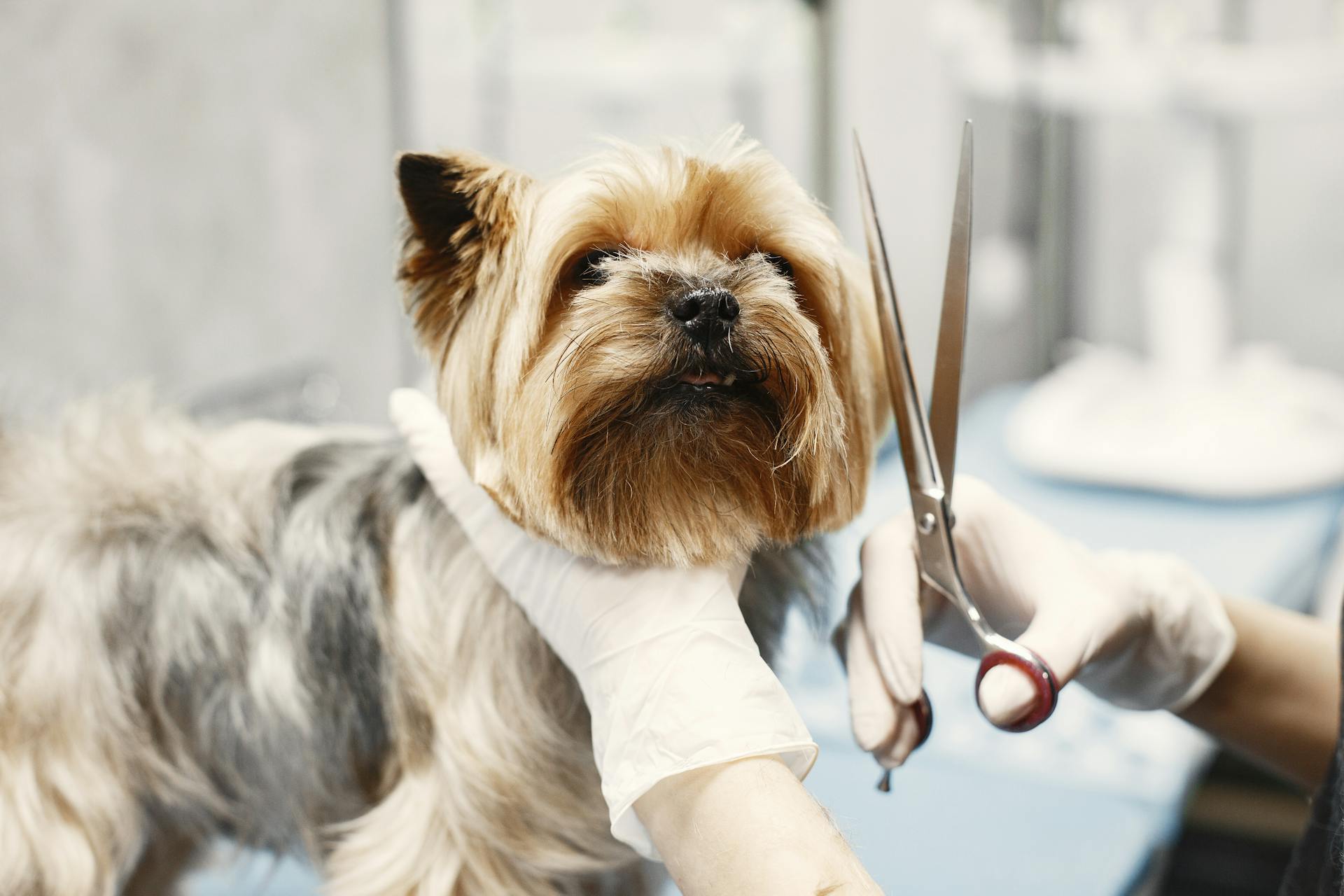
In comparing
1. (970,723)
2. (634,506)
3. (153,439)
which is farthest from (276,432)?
(970,723)

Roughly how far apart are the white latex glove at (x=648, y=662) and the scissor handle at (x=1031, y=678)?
0.37 ft

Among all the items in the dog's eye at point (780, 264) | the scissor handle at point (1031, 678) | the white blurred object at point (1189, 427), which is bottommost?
the white blurred object at point (1189, 427)

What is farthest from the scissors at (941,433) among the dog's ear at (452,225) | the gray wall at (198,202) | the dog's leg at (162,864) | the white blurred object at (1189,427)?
the white blurred object at (1189,427)

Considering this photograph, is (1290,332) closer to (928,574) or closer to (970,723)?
(970,723)

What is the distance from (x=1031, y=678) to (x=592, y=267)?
0.35 meters

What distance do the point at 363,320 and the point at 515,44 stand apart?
1.81 ft

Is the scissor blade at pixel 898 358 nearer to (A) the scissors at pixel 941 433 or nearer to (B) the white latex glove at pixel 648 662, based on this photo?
(A) the scissors at pixel 941 433

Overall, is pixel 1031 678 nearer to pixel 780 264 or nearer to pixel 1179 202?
pixel 780 264

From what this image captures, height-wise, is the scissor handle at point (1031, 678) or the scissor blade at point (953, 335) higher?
the scissor blade at point (953, 335)

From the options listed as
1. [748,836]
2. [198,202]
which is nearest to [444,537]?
[748,836]

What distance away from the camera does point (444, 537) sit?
82 centimetres

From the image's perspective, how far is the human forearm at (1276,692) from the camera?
0.83 meters

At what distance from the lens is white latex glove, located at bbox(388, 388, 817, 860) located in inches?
22.5

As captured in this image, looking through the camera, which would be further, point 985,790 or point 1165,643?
point 985,790
